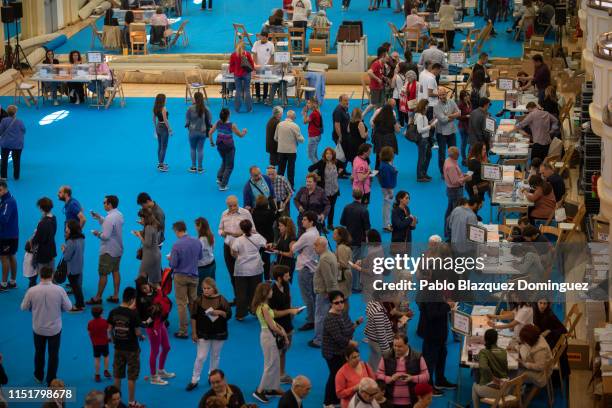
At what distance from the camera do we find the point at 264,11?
38125mm

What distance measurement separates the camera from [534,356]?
12.9 m

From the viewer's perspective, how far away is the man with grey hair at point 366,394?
11.1 metres

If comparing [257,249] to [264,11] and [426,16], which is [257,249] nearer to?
[426,16]

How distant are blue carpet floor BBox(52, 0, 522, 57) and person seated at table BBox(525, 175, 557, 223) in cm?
1429

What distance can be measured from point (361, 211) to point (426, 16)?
17.6m

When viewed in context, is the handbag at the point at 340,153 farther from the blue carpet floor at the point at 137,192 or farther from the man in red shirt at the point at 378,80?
the man in red shirt at the point at 378,80

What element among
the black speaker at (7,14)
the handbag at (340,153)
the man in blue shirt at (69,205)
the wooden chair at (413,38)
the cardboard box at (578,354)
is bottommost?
the cardboard box at (578,354)

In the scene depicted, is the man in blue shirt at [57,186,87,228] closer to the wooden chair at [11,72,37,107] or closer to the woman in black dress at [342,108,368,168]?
the woman in black dress at [342,108,368,168]

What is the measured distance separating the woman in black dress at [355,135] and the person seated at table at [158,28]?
13.6m

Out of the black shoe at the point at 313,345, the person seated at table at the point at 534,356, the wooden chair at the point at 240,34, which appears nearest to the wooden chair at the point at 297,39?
the wooden chair at the point at 240,34

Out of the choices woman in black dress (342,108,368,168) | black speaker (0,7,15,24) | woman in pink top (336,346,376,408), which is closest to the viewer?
woman in pink top (336,346,376,408)

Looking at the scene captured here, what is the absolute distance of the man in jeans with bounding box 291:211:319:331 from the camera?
14.7 meters

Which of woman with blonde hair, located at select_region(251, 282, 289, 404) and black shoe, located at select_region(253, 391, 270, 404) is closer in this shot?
woman with blonde hair, located at select_region(251, 282, 289, 404)

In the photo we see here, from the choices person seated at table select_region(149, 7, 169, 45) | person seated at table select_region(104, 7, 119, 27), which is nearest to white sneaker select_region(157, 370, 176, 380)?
person seated at table select_region(149, 7, 169, 45)
